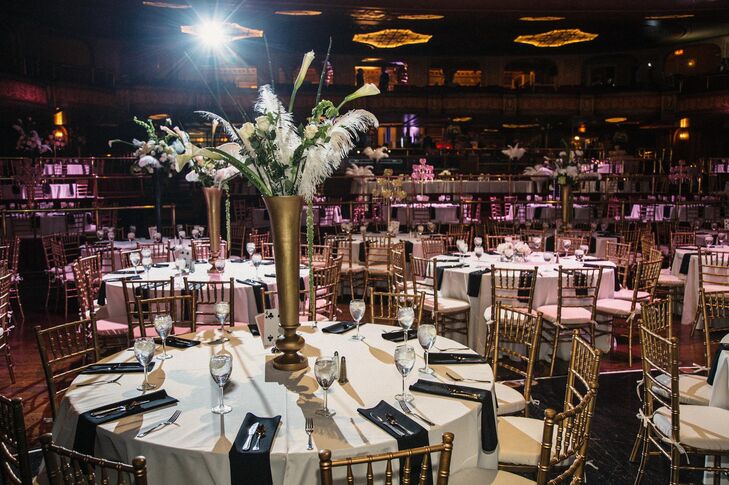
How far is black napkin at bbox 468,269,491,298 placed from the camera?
5.50 m

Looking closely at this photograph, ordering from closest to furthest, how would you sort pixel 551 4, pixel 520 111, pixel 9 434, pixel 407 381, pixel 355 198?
pixel 9 434 < pixel 407 381 < pixel 355 198 < pixel 551 4 < pixel 520 111

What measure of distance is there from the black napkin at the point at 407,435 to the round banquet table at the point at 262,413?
27 mm

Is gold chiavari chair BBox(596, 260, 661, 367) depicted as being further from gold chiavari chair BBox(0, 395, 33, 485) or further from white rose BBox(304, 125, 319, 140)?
gold chiavari chair BBox(0, 395, 33, 485)

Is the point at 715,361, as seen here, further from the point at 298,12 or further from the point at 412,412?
the point at 298,12

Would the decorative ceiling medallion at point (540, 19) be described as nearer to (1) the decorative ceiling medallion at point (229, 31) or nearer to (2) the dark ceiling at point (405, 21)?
(2) the dark ceiling at point (405, 21)

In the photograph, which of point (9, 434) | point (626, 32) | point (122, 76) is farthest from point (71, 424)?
point (626, 32)

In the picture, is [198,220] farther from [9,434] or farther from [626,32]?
[626,32]

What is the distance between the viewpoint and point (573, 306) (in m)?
5.36

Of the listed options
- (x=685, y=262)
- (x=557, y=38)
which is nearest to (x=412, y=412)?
(x=685, y=262)

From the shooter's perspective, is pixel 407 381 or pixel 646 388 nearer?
pixel 407 381

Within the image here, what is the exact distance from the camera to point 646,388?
3176 millimetres

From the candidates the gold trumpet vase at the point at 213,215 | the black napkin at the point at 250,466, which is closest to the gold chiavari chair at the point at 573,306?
the gold trumpet vase at the point at 213,215

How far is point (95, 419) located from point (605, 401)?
3766mm

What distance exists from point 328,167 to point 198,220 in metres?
11.7
